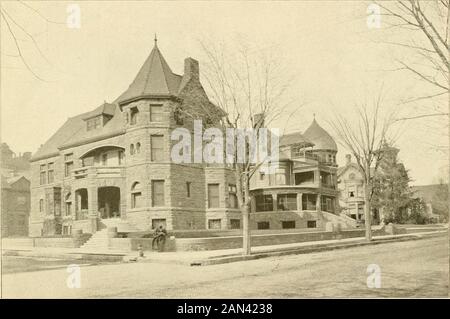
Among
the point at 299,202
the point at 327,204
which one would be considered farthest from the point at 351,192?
the point at 299,202

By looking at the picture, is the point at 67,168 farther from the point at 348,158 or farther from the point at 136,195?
the point at 348,158

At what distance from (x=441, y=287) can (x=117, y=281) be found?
8.82 metres

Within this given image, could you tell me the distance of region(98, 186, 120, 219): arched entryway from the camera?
125 feet

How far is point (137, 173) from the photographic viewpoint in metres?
34.8

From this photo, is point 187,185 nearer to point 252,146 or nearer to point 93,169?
point 93,169

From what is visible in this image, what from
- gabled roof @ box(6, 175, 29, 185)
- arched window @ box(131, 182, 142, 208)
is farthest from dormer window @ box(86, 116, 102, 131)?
gabled roof @ box(6, 175, 29, 185)

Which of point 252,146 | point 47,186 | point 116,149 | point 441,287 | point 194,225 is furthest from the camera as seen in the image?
point 47,186

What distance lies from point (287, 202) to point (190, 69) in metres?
20.9

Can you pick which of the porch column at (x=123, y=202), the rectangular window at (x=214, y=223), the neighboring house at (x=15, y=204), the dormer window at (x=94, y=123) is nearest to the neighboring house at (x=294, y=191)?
the rectangular window at (x=214, y=223)

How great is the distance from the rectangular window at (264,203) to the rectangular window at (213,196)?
45.8 ft

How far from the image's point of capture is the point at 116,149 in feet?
127

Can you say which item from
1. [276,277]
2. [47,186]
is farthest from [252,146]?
[47,186]

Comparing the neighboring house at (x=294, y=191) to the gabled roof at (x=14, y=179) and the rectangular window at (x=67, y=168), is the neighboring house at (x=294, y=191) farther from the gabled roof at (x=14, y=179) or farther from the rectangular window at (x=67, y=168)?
the gabled roof at (x=14, y=179)

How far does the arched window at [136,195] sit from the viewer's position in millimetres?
34562
